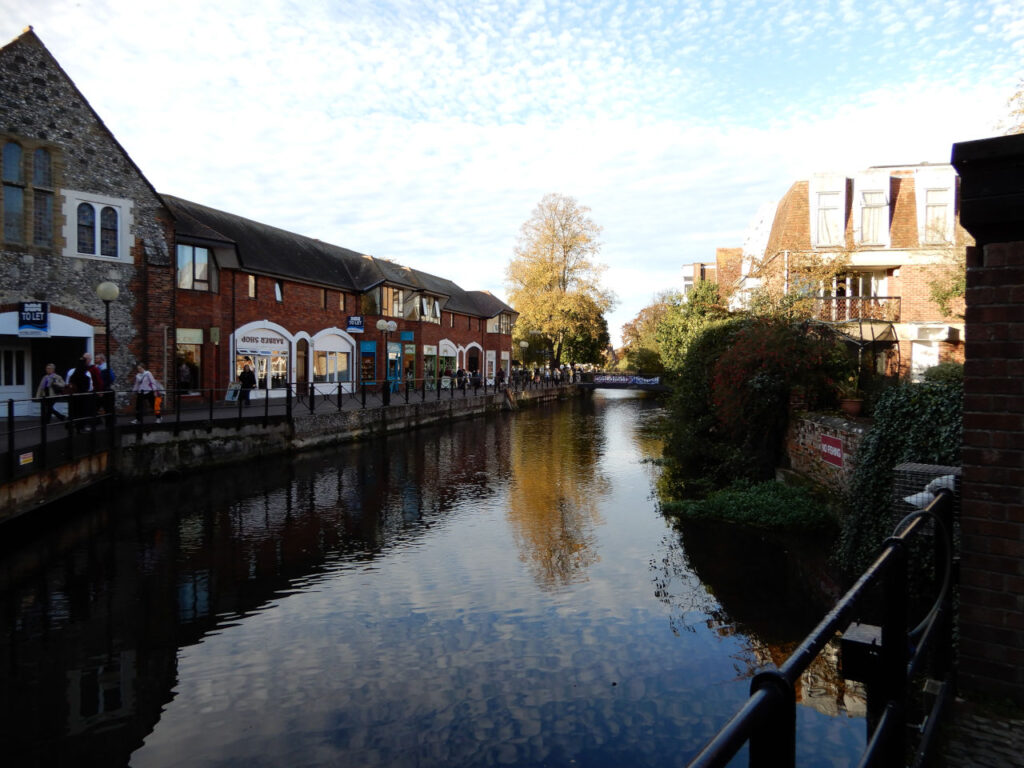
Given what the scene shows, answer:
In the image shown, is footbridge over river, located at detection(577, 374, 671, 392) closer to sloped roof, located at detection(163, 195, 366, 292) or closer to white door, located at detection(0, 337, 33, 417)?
sloped roof, located at detection(163, 195, 366, 292)

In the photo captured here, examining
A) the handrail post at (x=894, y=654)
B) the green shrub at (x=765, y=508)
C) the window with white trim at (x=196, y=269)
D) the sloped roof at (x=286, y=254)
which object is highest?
the sloped roof at (x=286, y=254)

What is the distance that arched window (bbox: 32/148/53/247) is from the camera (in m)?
18.0

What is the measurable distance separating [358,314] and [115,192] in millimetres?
16565

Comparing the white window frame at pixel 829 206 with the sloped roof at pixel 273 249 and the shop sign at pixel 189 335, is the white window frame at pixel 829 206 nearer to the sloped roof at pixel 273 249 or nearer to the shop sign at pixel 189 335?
the sloped roof at pixel 273 249

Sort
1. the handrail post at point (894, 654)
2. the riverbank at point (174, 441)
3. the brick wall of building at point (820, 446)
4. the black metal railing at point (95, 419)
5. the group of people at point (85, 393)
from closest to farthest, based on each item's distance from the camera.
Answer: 1. the handrail post at point (894, 654)
2. the brick wall of building at point (820, 446)
3. the black metal railing at point (95, 419)
4. the riverbank at point (174, 441)
5. the group of people at point (85, 393)

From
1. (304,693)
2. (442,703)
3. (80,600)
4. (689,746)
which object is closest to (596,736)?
(689,746)

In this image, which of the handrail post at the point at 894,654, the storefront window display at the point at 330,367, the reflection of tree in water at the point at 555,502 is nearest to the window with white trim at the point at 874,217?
the reflection of tree in water at the point at 555,502

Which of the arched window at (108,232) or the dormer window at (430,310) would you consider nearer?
the arched window at (108,232)

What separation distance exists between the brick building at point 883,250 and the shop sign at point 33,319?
22.0 m

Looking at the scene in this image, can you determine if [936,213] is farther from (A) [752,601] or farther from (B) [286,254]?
(B) [286,254]

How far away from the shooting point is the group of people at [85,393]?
12.5 meters

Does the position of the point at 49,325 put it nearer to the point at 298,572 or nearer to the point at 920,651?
the point at 298,572

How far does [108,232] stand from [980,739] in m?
22.6

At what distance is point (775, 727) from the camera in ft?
4.69
